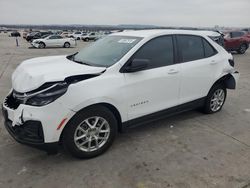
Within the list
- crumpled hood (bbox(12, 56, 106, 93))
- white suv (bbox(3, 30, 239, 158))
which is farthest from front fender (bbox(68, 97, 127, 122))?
crumpled hood (bbox(12, 56, 106, 93))

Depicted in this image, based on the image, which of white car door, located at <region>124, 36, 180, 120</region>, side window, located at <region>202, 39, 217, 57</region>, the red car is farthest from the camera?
the red car

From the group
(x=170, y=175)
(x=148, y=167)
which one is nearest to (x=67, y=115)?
(x=148, y=167)

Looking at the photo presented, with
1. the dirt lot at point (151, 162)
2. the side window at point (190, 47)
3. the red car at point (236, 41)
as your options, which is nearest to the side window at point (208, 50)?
the side window at point (190, 47)

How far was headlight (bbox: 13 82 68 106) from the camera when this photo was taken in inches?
106

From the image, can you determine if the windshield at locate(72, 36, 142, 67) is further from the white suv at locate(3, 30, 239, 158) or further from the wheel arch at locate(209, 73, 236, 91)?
the wheel arch at locate(209, 73, 236, 91)

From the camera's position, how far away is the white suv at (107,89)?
9.08 feet

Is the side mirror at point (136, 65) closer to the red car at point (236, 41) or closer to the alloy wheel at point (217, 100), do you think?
the alloy wheel at point (217, 100)

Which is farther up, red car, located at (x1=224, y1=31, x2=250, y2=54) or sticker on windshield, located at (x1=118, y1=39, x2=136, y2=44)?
sticker on windshield, located at (x1=118, y1=39, x2=136, y2=44)

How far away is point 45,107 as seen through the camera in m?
2.66

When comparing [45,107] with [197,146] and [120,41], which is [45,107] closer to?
[120,41]

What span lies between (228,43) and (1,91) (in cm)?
1514

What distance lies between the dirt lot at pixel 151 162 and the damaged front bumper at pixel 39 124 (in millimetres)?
394

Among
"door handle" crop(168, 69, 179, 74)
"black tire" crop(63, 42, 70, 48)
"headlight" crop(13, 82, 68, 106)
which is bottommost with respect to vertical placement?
"black tire" crop(63, 42, 70, 48)

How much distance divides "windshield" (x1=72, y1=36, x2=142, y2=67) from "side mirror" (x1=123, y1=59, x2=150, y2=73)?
204 millimetres
